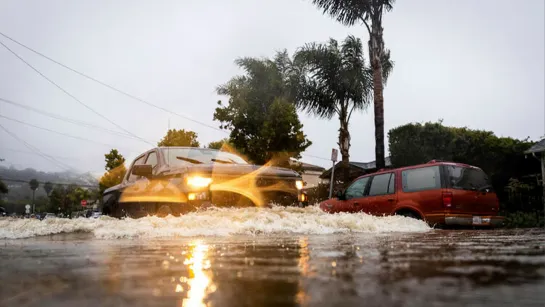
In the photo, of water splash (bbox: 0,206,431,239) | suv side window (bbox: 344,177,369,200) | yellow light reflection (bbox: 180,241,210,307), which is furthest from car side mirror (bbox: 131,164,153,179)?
yellow light reflection (bbox: 180,241,210,307)

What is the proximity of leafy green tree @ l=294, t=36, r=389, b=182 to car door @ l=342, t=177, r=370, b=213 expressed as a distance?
41.6 ft

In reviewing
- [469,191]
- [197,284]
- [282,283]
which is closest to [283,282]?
[282,283]

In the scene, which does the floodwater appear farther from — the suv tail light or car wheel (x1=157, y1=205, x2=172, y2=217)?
the suv tail light

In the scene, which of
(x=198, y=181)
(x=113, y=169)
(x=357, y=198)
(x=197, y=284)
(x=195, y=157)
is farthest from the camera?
(x=113, y=169)

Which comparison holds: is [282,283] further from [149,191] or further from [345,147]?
[345,147]

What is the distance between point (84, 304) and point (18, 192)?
596 ft

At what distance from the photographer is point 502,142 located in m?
19.7

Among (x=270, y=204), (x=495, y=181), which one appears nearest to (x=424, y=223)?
(x=270, y=204)

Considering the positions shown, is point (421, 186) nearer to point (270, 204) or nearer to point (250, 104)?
point (270, 204)

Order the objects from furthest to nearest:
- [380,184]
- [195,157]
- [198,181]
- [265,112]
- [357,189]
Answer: [265,112]
[357,189]
[380,184]
[195,157]
[198,181]

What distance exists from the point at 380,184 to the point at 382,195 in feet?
1.02

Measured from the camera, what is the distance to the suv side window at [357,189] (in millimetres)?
9730

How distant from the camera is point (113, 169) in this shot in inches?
1623

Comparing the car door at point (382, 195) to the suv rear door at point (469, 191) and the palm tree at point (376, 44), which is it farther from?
the palm tree at point (376, 44)
